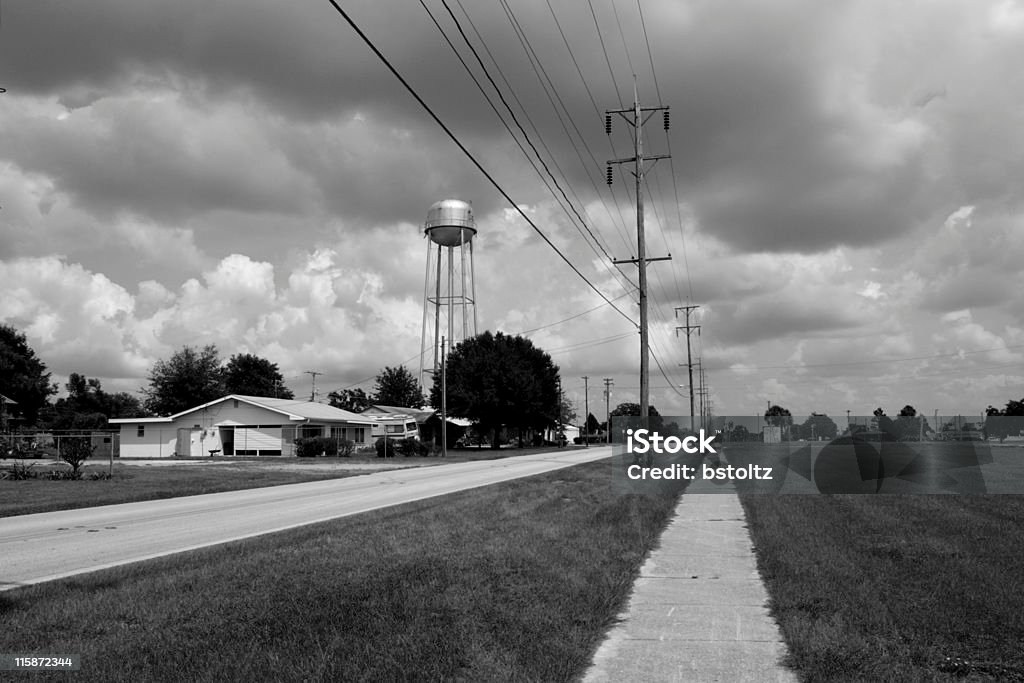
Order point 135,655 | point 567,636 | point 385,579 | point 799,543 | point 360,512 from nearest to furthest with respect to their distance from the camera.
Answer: point 135,655 → point 567,636 → point 385,579 → point 799,543 → point 360,512

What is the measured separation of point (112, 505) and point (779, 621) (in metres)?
17.1

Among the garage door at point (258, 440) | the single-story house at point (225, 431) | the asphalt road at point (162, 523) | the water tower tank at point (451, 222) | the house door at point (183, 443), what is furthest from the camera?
the water tower tank at point (451, 222)

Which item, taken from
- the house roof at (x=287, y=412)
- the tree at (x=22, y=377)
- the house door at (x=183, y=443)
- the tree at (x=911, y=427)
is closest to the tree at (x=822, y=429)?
the tree at (x=911, y=427)

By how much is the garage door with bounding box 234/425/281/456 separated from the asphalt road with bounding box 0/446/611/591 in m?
31.4

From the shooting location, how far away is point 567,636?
6.59 metres

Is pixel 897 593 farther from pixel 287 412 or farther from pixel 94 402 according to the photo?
pixel 94 402

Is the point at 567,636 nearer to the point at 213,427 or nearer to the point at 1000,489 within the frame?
the point at 1000,489

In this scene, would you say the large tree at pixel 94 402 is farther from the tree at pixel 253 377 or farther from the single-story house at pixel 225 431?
the single-story house at pixel 225 431

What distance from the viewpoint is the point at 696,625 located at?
23.9 ft

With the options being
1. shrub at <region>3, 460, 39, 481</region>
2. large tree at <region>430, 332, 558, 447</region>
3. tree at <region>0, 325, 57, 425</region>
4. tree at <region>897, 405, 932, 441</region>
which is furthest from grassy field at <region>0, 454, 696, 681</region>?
tree at <region>0, 325, 57, 425</region>

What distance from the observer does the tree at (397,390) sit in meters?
140

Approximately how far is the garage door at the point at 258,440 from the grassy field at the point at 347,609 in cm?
4550

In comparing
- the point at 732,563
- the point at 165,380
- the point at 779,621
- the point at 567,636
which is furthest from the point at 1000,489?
the point at 165,380

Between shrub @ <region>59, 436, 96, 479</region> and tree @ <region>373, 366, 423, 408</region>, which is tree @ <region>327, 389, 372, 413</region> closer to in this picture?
tree @ <region>373, 366, 423, 408</region>
